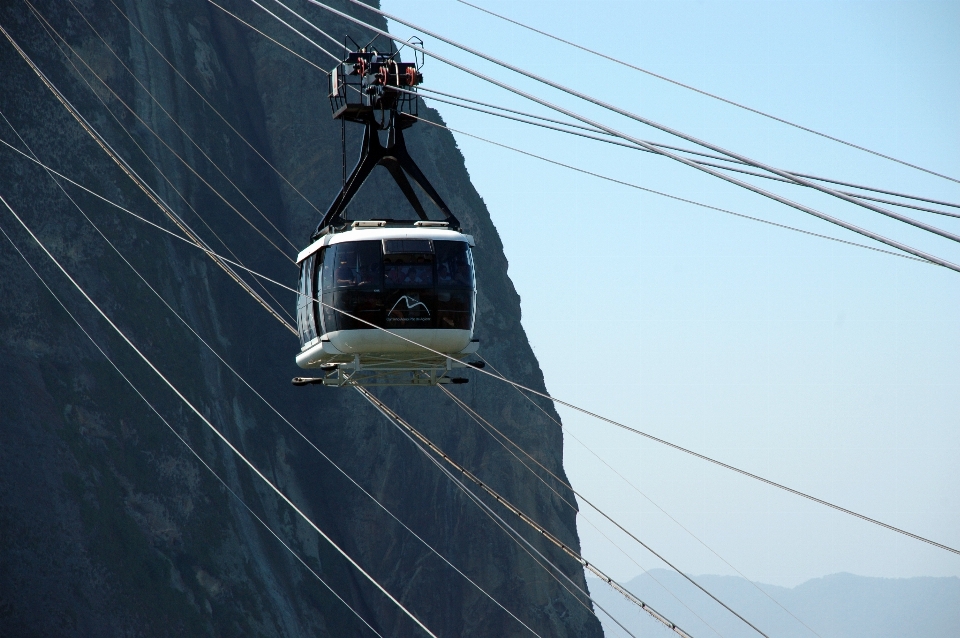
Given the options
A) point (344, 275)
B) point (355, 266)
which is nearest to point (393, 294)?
point (355, 266)

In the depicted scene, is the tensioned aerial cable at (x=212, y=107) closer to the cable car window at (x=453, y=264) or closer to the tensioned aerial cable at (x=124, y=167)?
the tensioned aerial cable at (x=124, y=167)

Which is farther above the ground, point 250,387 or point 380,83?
point 380,83

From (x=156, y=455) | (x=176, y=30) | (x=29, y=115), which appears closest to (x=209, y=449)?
(x=156, y=455)

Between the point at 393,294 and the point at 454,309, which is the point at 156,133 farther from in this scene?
the point at 454,309

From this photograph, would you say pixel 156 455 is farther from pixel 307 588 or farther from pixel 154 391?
pixel 307 588

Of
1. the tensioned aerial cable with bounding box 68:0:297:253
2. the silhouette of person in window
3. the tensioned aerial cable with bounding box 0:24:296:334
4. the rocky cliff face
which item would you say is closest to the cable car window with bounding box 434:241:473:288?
the silhouette of person in window

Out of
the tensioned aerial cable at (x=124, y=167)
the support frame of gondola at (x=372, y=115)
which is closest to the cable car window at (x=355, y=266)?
the support frame of gondola at (x=372, y=115)

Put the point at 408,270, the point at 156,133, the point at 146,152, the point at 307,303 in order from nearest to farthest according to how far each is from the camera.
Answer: the point at 408,270, the point at 307,303, the point at 146,152, the point at 156,133

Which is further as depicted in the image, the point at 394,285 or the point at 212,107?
the point at 212,107
